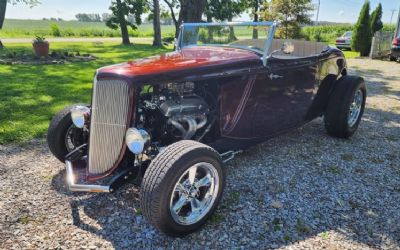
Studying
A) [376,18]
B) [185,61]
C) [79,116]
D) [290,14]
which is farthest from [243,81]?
[376,18]

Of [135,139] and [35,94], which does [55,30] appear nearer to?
[35,94]

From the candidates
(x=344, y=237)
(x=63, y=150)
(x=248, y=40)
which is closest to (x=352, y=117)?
(x=248, y=40)

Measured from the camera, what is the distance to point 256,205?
322 cm

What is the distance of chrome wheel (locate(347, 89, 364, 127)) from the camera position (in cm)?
514

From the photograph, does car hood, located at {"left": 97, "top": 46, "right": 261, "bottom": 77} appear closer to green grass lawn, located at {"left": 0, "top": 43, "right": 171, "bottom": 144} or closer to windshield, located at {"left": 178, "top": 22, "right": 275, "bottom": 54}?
windshield, located at {"left": 178, "top": 22, "right": 275, "bottom": 54}

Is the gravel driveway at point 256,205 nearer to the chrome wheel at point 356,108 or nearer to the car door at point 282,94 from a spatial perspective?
the car door at point 282,94

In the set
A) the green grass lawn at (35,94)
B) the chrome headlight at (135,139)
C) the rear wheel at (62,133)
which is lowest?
the green grass lawn at (35,94)

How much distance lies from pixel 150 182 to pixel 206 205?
24.0 inches

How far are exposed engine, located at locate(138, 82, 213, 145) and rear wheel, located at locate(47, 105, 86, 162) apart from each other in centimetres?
82

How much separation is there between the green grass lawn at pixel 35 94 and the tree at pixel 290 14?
10937 millimetres

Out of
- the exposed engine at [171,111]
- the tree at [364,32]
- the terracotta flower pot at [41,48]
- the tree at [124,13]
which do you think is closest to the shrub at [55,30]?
the tree at [124,13]

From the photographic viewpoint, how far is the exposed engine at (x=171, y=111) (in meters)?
3.22

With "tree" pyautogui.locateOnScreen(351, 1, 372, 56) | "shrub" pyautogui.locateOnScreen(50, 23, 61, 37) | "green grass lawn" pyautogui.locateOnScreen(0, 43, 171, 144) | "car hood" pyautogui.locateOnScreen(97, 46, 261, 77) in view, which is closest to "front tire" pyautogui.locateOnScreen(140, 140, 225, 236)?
"car hood" pyautogui.locateOnScreen(97, 46, 261, 77)

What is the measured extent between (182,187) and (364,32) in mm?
17890
